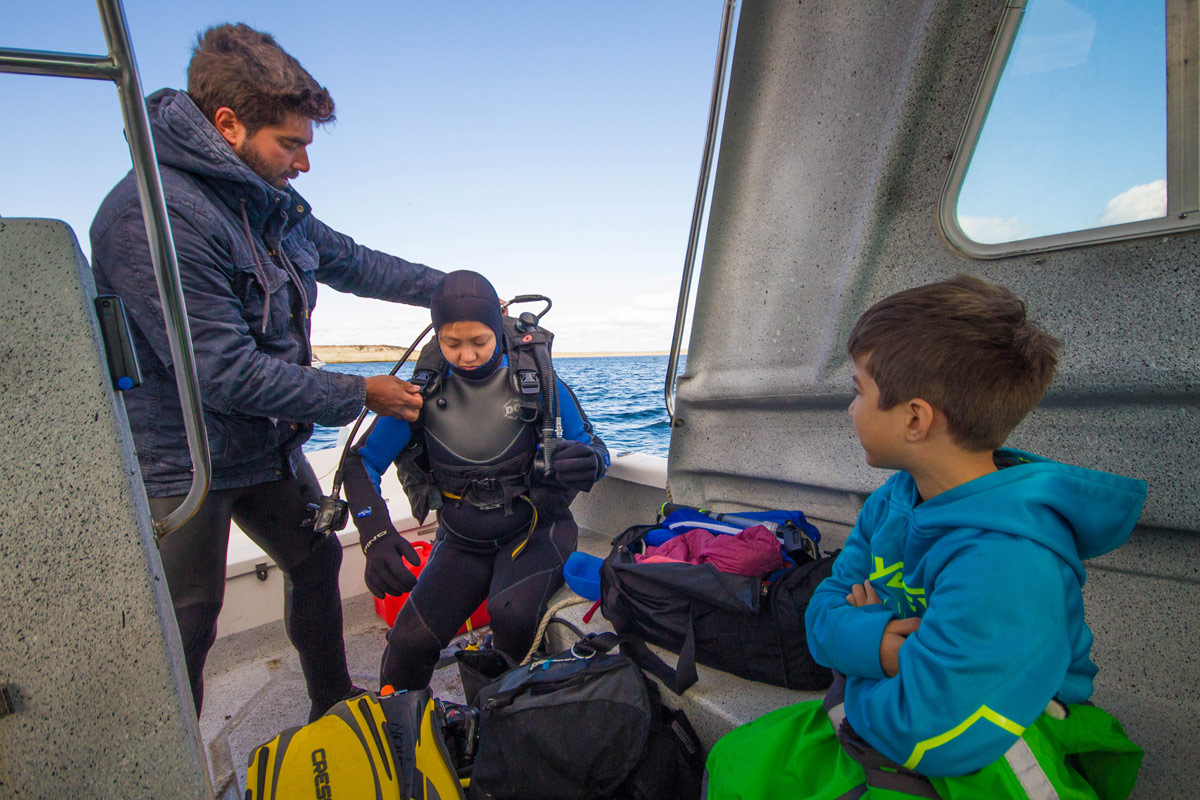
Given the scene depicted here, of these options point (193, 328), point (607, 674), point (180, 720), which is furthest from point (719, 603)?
point (193, 328)

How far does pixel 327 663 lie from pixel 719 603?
1234 millimetres

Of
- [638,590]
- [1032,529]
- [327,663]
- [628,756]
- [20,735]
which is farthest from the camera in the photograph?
[327,663]

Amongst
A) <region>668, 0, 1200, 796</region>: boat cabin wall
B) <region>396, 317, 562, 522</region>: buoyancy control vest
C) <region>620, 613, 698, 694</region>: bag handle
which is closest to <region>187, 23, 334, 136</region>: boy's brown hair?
<region>396, 317, 562, 522</region>: buoyancy control vest

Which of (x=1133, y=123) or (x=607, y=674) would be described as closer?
(x=1133, y=123)

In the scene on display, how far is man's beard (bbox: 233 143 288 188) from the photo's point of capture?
5.05 ft

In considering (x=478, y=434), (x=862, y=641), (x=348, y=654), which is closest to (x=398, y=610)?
(x=348, y=654)

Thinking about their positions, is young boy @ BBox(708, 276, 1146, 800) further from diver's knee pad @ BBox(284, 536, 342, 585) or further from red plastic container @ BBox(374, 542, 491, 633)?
red plastic container @ BBox(374, 542, 491, 633)

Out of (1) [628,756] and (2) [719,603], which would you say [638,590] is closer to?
(2) [719,603]

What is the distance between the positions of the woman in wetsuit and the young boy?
992 millimetres

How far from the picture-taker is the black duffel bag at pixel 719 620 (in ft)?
5.03

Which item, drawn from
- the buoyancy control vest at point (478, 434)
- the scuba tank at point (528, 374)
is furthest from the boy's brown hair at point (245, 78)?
the buoyancy control vest at point (478, 434)

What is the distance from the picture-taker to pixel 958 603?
34.5 inches

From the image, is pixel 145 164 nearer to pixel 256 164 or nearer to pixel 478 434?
pixel 256 164

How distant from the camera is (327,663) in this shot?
1899mm
